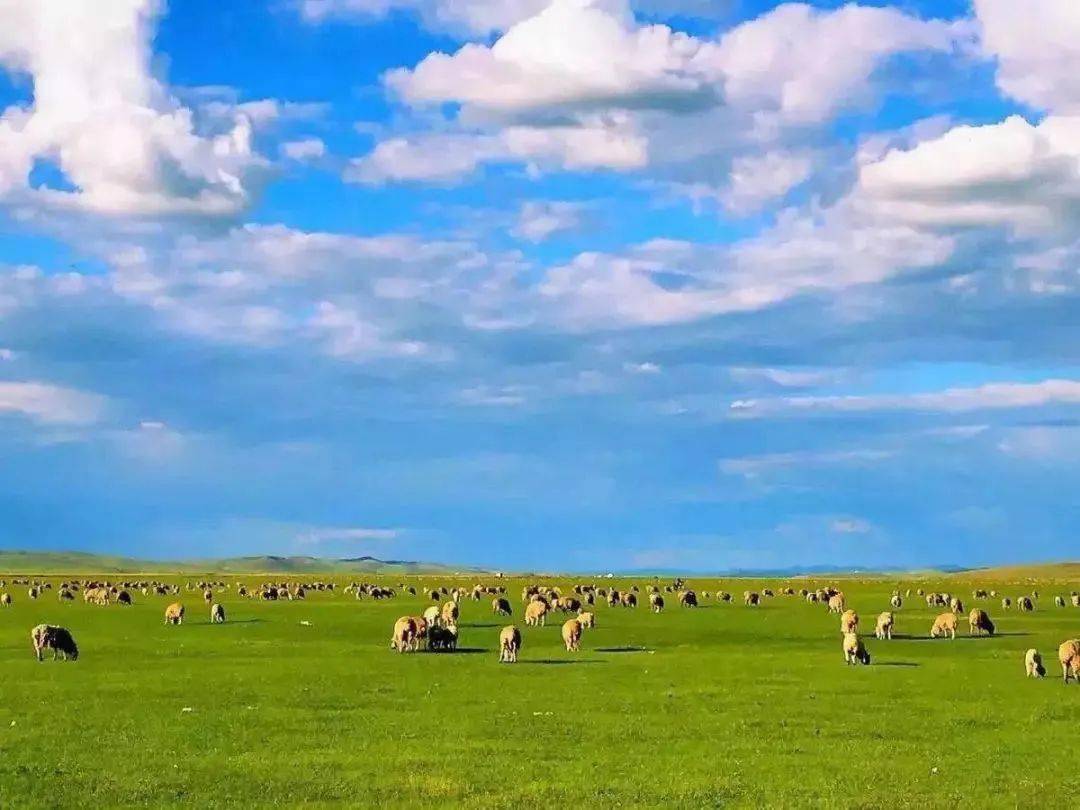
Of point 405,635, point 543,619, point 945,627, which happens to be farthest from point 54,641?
point 945,627

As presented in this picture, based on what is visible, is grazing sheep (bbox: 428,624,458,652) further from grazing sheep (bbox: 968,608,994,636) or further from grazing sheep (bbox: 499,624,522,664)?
grazing sheep (bbox: 968,608,994,636)

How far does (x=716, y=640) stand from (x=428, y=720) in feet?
106

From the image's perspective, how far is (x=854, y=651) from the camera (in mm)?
46156

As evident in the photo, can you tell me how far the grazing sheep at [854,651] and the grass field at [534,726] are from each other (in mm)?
1196

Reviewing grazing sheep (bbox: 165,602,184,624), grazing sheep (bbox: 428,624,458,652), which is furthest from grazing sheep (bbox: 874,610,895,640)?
grazing sheep (bbox: 165,602,184,624)

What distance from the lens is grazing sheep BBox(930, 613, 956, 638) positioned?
60938 millimetres

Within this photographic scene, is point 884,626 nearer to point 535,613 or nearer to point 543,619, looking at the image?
point 535,613

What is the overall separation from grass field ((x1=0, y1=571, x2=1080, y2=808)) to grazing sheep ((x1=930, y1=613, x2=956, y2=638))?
5.19 m

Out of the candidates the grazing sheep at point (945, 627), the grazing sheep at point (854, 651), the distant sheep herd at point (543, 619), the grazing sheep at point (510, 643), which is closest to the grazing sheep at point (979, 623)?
the distant sheep herd at point (543, 619)

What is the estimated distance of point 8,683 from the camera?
3784 cm

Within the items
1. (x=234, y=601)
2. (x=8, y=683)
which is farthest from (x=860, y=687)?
(x=234, y=601)

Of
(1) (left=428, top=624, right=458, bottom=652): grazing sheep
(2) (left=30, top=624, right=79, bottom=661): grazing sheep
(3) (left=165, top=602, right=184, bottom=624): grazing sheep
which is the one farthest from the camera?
(3) (left=165, top=602, right=184, bottom=624): grazing sheep

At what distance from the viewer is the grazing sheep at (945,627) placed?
60938 millimetres

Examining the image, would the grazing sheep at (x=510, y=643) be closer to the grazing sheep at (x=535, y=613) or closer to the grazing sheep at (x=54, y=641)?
the grazing sheep at (x=54, y=641)
